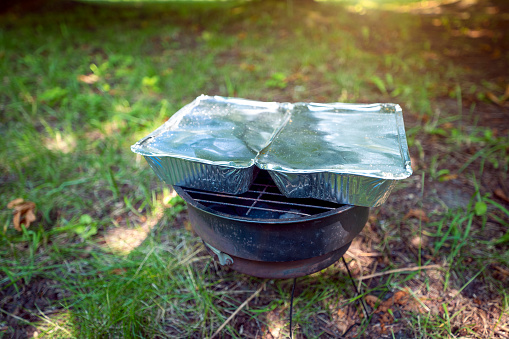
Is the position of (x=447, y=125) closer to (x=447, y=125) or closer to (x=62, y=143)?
(x=447, y=125)

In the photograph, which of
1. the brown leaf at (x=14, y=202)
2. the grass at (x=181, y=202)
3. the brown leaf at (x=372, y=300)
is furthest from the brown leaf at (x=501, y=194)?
the brown leaf at (x=14, y=202)

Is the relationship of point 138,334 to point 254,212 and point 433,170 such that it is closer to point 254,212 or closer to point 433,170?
point 254,212

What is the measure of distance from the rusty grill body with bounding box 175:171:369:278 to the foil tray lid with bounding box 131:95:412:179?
202 millimetres

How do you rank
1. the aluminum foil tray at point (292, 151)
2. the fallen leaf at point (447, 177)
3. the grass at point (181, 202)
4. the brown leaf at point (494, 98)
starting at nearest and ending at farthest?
1. the aluminum foil tray at point (292, 151)
2. the grass at point (181, 202)
3. the fallen leaf at point (447, 177)
4. the brown leaf at point (494, 98)

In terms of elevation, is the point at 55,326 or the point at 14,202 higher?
the point at 14,202

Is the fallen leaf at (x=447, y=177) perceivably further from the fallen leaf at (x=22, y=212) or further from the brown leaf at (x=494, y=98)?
the fallen leaf at (x=22, y=212)

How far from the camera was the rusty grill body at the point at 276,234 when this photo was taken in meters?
1.37

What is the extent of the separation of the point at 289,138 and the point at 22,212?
7.11ft

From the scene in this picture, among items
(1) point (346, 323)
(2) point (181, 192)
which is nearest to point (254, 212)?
(2) point (181, 192)

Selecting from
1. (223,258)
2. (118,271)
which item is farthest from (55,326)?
(223,258)

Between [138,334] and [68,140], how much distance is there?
235cm

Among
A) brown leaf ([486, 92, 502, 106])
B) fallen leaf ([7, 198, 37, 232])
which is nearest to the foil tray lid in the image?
fallen leaf ([7, 198, 37, 232])

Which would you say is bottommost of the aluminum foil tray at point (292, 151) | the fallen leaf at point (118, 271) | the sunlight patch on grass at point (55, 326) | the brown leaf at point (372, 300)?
the brown leaf at point (372, 300)

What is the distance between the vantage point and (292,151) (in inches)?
55.6
